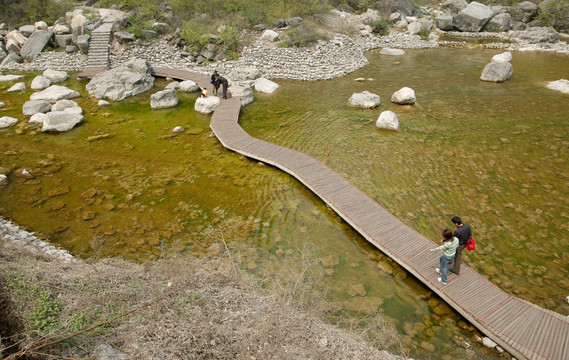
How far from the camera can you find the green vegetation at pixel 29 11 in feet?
102

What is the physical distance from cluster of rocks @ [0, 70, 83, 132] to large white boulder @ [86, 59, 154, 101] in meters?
1.51

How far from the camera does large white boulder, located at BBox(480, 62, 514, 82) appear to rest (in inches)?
945

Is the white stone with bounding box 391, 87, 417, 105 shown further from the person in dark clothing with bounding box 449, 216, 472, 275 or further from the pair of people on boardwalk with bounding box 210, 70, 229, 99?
the person in dark clothing with bounding box 449, 216, 472, 275

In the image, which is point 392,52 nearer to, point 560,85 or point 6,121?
point 560,85

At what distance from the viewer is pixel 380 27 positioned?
118 feet

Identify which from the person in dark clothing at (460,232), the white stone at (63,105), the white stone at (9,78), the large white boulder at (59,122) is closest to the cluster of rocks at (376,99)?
the person in dark clothing at (460,232)

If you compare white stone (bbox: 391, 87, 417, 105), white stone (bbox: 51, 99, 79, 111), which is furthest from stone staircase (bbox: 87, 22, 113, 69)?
white stone (bbox: 391, 87, 417, 105)

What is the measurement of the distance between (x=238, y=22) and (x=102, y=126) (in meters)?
16.5

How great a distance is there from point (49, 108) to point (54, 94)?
188 cm

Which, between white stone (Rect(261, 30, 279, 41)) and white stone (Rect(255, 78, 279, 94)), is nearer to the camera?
white stone (Rect(255, 78, 279, 94))

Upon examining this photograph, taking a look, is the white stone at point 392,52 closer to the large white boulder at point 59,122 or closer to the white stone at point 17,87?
the large white boulder at point 59,122

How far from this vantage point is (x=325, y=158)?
1521 centimetres

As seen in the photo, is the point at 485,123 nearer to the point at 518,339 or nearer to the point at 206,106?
the point at 518,339

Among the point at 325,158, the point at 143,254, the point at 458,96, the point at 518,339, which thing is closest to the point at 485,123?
the point at 458,96
